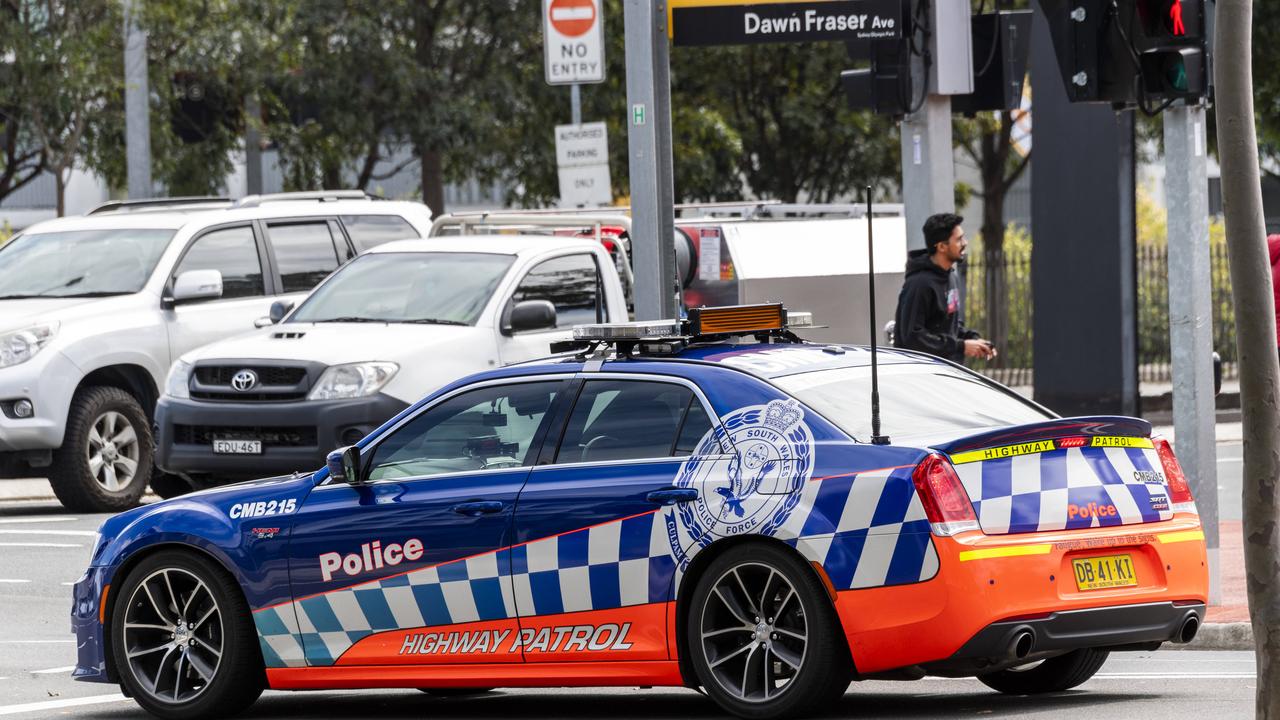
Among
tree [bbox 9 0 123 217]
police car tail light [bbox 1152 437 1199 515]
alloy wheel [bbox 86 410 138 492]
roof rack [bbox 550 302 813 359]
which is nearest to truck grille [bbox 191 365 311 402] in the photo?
alloy wheel [bbox 86 410 138 492]

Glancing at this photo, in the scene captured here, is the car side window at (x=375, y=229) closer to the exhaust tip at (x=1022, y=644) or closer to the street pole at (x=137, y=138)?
the street pole at (x=137, y=138)

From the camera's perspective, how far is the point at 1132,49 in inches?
393

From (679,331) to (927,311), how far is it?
377 centimetres

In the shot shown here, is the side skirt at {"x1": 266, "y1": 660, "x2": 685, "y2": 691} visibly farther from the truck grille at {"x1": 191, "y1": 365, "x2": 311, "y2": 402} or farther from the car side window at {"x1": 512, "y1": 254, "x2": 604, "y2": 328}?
the car side window at {"x1": 512, "y1": 254, "x2": 604, "y2": 328}

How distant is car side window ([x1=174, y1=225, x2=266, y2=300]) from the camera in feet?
50.9

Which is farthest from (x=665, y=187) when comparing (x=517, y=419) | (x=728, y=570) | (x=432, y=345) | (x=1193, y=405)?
(x=728, y=570)

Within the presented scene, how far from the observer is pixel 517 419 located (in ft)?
26.3

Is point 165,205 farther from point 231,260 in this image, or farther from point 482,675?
point 482,675

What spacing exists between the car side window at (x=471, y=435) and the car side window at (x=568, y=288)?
5730 millimetres

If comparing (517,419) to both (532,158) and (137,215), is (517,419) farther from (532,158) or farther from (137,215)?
(532,158)

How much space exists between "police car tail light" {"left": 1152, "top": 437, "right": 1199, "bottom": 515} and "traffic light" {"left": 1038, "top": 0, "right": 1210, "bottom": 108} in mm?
2662

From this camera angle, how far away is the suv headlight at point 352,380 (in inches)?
510

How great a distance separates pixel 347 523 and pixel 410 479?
28cm

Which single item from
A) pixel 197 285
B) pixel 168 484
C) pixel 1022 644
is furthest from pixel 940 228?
pixel 168 484
